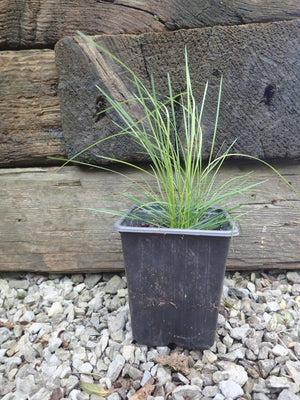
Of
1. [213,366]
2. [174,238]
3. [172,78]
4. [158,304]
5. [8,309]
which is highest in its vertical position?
[172,78]

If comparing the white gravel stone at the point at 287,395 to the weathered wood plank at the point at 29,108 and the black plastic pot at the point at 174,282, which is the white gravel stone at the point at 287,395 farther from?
the weathered wood plank at the point at 29,108

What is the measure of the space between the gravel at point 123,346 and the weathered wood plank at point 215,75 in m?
0.60

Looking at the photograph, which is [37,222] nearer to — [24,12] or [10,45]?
[10,45]

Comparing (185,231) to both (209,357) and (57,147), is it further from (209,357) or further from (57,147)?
(57,147)

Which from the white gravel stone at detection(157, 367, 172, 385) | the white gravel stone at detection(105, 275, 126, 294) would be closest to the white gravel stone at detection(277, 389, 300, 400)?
the white gravel stone at detection(157, 367, 172, 385)

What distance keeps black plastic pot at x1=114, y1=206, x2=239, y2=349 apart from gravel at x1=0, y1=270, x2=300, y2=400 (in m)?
0.06

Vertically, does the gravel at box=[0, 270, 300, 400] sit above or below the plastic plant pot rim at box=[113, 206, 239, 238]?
below

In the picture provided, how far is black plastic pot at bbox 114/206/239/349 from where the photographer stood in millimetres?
792

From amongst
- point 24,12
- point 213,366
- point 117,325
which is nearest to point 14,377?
point 117,325

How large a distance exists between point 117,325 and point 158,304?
23 cm

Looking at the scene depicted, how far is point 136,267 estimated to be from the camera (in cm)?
85

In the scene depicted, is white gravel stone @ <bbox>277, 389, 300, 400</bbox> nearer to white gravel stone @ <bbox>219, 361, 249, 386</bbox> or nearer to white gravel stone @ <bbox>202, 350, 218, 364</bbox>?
white gravel stone @ <bbox>219, 361, 249, 386</bbox>

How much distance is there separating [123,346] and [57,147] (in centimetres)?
79

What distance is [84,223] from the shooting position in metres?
1.20
